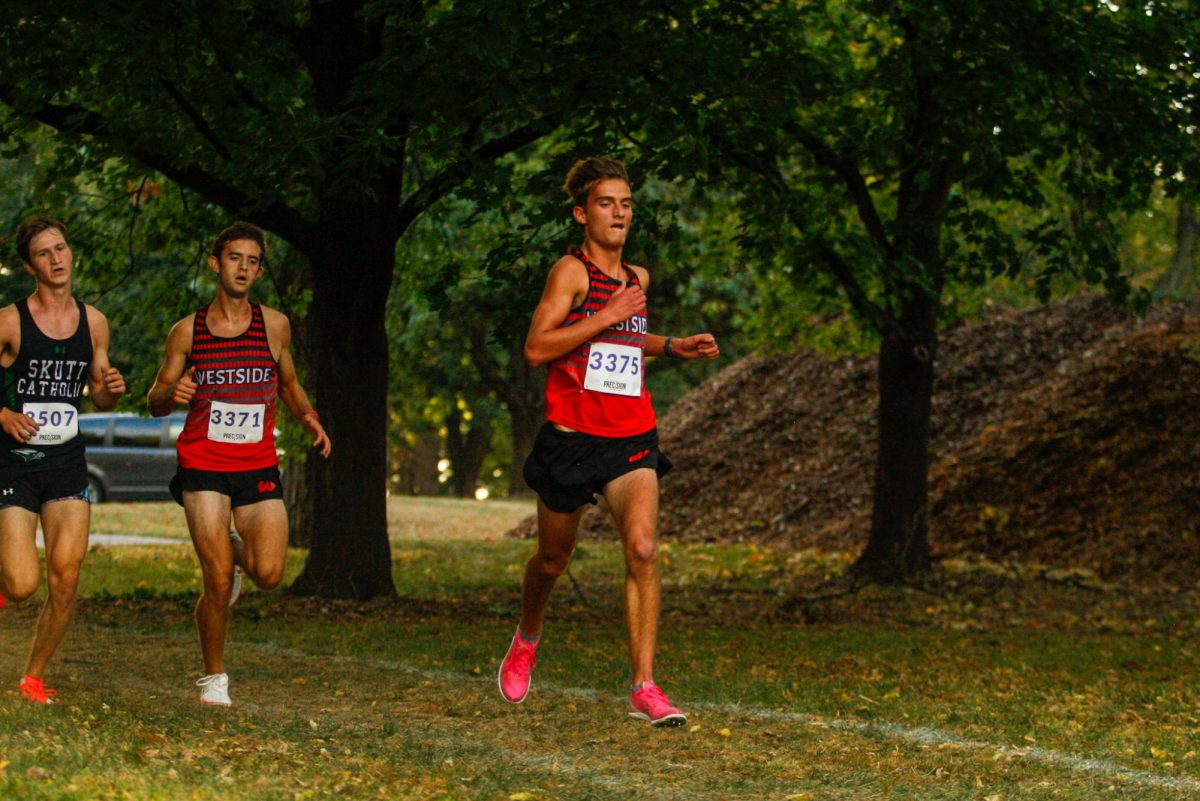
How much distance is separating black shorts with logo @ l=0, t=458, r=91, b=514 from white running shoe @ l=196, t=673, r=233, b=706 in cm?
96

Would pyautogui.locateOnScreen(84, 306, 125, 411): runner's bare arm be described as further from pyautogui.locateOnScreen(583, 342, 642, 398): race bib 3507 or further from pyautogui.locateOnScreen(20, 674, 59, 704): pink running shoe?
pyautogui.locateOnScreen(583, 342, 642, 398): race bib 3507

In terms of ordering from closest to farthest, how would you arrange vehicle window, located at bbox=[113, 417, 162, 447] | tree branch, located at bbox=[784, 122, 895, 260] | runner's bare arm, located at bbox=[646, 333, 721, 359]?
1. runner's bare arm, located at bbox=[646, 333, 721, 359]
2. tree branch, located at bbox=[784, 122, 895, 260]
3. vehicle window, located at bbox=[113, 417, 162, 447]

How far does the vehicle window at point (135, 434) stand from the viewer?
2907 centimetres

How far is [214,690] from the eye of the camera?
22.6 ft

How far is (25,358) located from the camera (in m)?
6.65

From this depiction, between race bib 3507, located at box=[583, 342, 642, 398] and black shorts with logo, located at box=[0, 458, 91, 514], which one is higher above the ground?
race bib 3507, located at box=[583, 342, 642, 398]

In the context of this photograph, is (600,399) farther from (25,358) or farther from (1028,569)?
(1028,569)

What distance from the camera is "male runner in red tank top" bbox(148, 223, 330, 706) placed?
6.77 meters

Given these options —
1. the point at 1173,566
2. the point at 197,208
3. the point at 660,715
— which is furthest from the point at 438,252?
the point at 660,715

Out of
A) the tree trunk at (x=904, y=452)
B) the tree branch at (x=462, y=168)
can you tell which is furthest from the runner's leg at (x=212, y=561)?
the tree trunk at (x=904, y=452)

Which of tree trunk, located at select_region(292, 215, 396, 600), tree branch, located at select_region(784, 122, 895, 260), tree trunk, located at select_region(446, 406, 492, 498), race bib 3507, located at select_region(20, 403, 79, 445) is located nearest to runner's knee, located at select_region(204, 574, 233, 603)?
race bib 3507, located at select_region(20, 403, 79, 445)

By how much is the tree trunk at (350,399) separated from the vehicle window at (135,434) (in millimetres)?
17924

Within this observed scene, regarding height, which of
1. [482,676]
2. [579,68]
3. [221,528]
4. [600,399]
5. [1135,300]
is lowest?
[482,676]

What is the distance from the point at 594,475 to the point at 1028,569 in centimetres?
1088
